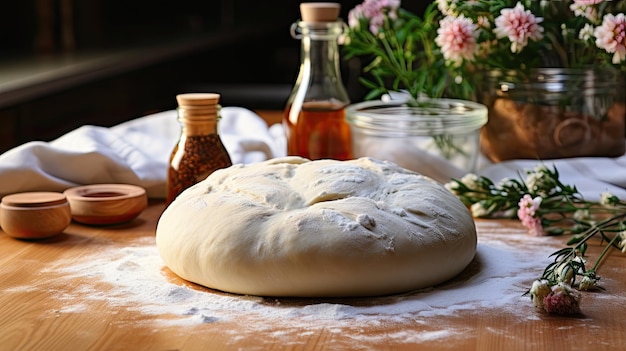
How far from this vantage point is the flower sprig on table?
121cm

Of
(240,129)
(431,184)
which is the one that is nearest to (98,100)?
(240,129)

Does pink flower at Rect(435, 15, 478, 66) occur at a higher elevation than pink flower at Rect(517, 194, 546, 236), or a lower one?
higher

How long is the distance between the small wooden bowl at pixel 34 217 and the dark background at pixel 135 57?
0.84 meters

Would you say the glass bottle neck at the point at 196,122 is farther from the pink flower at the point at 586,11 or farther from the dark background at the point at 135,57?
the dark background at the point at 135,57

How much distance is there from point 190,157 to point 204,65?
297 centimetres

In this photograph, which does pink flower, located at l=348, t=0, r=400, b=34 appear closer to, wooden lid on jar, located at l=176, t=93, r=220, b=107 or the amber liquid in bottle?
the amber liquid in bottle

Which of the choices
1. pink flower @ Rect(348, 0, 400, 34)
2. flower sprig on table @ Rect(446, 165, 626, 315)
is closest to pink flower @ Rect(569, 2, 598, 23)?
flower sprig on table @ Rect(446, 165, 626, 315)

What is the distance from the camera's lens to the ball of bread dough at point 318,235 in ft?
3.29

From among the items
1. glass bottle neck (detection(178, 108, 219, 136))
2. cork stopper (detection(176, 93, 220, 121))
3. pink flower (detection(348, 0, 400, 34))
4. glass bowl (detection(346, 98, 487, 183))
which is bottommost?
glass bowl (detection(346, 98, 487, 183))

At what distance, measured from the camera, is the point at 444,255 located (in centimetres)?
106

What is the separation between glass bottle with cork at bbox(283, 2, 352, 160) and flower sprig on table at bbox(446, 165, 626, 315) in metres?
0.22

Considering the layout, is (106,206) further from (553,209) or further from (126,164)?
(553,209)

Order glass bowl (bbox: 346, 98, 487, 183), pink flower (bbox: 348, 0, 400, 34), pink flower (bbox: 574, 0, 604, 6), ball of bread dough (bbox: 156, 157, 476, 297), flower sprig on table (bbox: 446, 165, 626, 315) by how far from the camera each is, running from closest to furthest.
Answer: ball of bread dough (bbox: 156, 157, 476, 297) → flower sprig on table (bbox: 446, 165, 626, 315) → pink flower (bbox: 574, 0, 604, 6) → glass bowl (bbox: 346, 98, 487, 183) → pink flower (bbox: 348, 0, 400, 34)

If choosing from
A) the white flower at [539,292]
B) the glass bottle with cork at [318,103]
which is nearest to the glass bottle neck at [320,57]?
the glass bottle with cork at [318,103]
